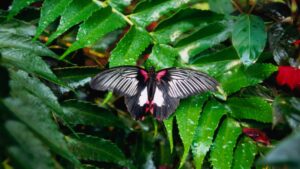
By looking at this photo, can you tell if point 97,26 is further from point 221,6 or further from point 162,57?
point 221,6

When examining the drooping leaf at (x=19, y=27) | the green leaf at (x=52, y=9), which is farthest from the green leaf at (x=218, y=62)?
the drooping leaf at (x=19, y=27)

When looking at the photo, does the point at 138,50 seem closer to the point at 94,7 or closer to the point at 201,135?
the point at 94,7

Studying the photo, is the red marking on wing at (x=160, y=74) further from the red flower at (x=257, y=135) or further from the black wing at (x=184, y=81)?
the red flower at (x=257, y=135)

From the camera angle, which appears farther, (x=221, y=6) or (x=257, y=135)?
(x=221, y=6)

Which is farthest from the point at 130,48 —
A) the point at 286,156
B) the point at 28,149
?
the point at 286,156

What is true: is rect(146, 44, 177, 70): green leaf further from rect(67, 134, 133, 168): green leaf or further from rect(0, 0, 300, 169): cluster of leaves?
rect(67, 134, 133, 168): green leaf

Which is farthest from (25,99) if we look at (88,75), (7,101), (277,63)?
(277,63)
